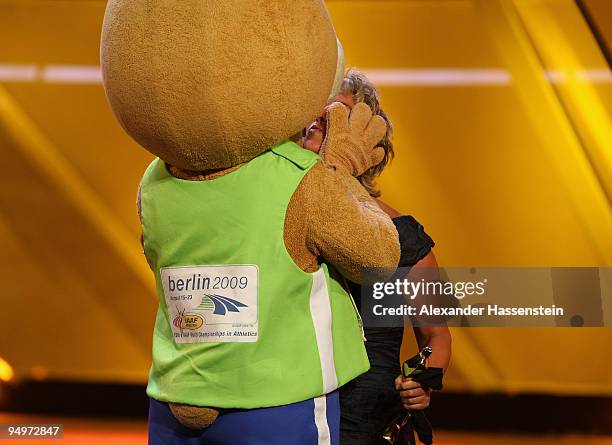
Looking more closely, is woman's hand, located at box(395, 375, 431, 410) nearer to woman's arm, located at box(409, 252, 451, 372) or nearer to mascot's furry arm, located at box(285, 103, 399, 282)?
woman's arm, located at box(409, 252, 451, 372)

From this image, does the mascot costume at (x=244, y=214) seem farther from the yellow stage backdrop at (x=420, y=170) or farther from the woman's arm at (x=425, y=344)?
the yellow stage backdrop at (x=420, y=170)

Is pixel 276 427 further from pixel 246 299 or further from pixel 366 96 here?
pixel 366 96

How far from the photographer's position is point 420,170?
9.08 ft

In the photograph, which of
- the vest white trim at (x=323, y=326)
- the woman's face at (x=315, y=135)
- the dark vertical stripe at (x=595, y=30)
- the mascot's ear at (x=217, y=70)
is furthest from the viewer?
the dark vertical stripe at (x=595, y=30)

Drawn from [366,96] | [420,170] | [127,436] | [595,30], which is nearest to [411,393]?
[366,96]

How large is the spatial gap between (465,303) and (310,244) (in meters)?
0.61

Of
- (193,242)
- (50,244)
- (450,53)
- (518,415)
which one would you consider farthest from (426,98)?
(193,242)

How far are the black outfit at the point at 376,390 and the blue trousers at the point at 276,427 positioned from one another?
183 millimetres

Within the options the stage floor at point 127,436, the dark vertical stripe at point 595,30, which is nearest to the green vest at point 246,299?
the stage floor at point 127,436

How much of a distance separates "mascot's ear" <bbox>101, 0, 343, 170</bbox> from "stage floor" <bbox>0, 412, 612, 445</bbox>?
63.8 inches

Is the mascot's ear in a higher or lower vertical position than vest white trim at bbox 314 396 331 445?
higher

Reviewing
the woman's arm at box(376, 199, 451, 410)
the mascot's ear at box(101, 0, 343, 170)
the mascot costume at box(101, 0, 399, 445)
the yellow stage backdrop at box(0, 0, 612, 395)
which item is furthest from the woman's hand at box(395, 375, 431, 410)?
the yellow stage backdrop at box(0, 0, 612, 395)

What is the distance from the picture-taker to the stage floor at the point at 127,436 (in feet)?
9.12

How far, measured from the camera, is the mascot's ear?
121 cm
